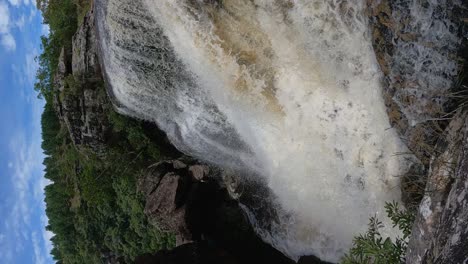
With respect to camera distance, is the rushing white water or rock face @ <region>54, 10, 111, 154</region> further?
rock face @ <region>54, 10, 111, 154</region>

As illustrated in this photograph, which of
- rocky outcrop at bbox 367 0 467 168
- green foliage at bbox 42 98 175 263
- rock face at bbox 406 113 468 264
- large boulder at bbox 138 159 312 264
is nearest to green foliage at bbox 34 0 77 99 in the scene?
green foliage at bbox 42 98 175 263

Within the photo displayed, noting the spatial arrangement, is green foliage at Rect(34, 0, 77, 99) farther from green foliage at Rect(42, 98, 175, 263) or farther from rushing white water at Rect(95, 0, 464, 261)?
rushing white water at Rect(95, 0, 464, 261)

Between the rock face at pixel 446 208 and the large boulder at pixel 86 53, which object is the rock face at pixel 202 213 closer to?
the large boulder at pixel 86 53

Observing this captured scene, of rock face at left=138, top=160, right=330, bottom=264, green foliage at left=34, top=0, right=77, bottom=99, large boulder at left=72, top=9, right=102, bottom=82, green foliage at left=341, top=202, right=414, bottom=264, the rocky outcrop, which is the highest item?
green foliage at left=34, top=0, right=77, bottom=99

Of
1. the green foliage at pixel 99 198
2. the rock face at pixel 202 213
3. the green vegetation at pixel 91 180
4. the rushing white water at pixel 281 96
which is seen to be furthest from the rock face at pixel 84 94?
the rock face at pixel 202 213

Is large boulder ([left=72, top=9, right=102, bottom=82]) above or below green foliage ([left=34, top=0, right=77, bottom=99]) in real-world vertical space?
below

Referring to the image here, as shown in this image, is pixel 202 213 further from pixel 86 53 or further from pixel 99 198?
pixel 86 53

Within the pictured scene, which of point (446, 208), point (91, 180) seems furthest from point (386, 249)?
point (91, 180)
